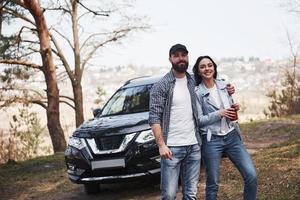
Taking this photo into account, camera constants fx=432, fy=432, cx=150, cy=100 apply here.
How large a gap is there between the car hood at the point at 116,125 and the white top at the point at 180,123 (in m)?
2.15

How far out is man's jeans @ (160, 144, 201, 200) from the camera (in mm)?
4086

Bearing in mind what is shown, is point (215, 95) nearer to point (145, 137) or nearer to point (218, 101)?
point (218, 101)

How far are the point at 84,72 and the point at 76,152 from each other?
13.0 metres

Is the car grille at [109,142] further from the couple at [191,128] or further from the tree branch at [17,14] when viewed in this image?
the tree branch at [17,14]

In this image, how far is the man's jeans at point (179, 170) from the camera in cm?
409

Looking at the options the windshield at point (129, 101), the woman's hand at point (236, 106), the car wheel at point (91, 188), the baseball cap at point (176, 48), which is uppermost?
the baseball cap at point (176, 48)

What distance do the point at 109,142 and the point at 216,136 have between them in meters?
2.35

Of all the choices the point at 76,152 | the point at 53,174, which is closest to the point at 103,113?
the point at 76,152

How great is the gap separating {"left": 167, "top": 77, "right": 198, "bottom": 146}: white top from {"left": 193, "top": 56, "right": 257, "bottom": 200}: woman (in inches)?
6.7

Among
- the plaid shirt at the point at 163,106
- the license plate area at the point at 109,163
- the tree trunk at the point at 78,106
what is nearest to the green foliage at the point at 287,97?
the tree trunk at the point at 78,106

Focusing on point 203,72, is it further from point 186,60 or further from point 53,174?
point 53,174

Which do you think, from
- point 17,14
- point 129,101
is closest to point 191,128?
point 129,101

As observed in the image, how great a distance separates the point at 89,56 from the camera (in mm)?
19281

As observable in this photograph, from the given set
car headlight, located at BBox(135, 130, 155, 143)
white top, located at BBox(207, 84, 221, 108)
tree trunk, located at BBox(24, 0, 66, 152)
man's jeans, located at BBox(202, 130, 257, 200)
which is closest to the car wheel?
car headlight, located at BBox(135, 130, 155, 143)
